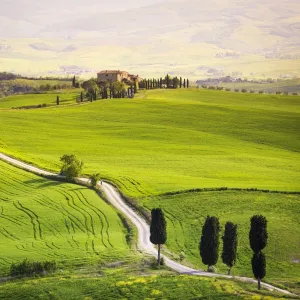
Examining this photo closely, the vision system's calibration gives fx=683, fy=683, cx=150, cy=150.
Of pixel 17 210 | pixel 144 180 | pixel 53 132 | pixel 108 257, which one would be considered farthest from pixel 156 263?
pixel 53 132

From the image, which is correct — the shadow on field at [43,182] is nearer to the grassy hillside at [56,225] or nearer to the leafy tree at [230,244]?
the grassy hillside at [56,225]

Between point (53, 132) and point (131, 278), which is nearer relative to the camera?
point (131, 278)

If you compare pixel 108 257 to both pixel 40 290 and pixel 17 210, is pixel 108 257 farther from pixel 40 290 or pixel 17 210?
pixel 17 210

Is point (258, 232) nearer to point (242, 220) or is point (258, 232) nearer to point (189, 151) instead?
point (242, 220)

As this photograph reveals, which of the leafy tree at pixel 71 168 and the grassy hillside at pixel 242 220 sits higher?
the leafy tree at pixel 71 168

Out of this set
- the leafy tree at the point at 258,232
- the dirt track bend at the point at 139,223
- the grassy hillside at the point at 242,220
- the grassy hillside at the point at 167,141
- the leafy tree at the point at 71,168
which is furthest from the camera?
the grassy hillside at the point at 167,141

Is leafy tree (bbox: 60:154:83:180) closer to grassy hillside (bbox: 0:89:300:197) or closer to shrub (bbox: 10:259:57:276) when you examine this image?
grassy hillside (bbox: 0:89:300:197)

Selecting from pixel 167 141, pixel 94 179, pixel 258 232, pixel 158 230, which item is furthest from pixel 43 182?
pixel 167 141

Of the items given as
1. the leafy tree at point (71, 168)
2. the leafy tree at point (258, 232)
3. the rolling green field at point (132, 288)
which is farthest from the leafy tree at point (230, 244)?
the leafy tree at point (71, 168)
